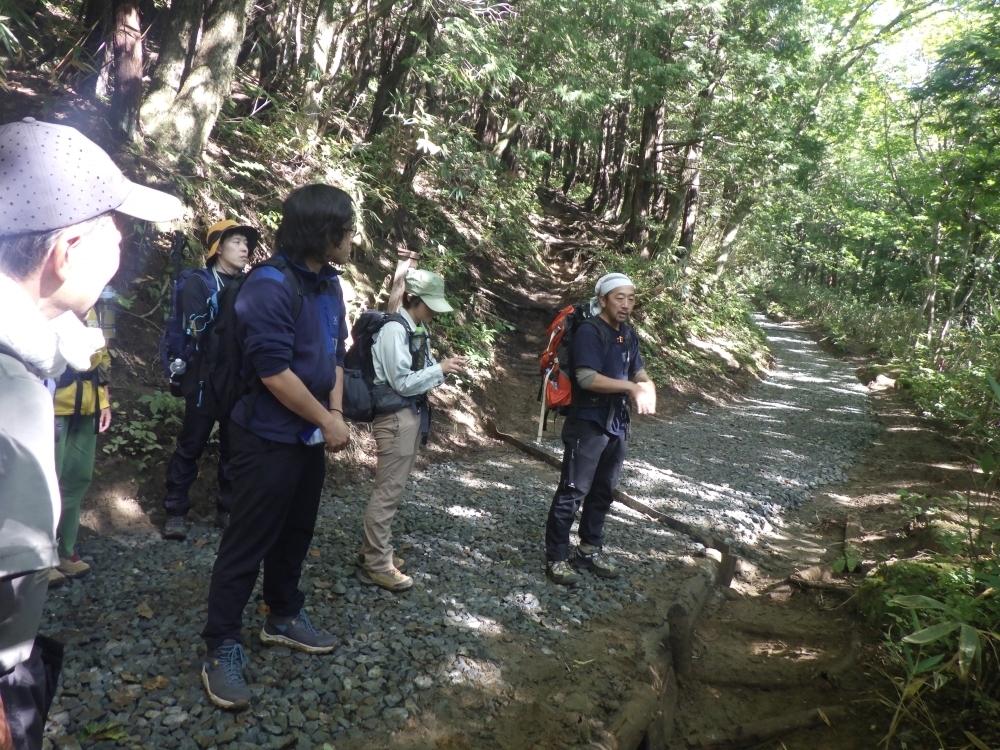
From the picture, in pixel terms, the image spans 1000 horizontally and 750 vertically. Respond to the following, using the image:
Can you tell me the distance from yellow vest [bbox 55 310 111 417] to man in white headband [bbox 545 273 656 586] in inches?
115

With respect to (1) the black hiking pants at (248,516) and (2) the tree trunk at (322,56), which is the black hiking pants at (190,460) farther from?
(2) the tree trunk at (322,56)

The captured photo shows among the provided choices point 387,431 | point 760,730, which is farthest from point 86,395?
point 760,730

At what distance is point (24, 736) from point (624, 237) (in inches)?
652

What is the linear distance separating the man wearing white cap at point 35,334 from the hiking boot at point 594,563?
157 inches

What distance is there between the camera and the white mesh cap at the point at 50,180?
4.43 ft

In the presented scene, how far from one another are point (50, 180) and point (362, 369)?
8.74 feet

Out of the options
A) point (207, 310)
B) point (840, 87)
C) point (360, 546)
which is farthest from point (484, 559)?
point (840, 87)

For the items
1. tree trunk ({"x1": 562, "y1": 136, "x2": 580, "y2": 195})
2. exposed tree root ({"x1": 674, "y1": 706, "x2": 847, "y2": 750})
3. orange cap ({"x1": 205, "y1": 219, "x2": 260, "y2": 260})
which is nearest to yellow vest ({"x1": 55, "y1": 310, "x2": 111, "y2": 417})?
orange cap ({"x1": 205, "y1": 219, "x2": 260, "y2": 260})

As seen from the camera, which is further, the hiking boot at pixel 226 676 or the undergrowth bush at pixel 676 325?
the undergrowth bush at pixel 676 325

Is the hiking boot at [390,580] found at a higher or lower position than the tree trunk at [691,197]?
lower

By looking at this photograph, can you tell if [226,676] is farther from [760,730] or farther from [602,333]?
[602,333]

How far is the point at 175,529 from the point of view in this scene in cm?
453

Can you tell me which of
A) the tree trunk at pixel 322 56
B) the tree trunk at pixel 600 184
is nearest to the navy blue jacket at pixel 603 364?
the tree trunk at pixel 322 56

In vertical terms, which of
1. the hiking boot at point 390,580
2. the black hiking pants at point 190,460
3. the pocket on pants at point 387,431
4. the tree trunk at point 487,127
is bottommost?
the hiking boot at point 390,580
